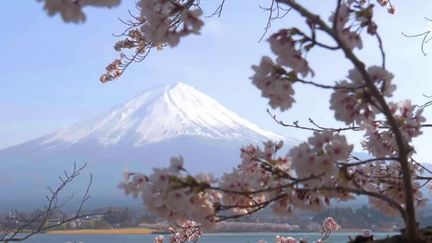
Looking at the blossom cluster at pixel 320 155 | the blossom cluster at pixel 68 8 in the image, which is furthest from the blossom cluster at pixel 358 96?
the blossom cluster at pixel 68 8

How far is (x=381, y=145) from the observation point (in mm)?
1667

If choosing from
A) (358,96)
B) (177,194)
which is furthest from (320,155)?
(177,194)

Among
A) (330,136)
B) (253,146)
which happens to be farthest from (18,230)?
(330,136)

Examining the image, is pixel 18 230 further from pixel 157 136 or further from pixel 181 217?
pixel 157 136

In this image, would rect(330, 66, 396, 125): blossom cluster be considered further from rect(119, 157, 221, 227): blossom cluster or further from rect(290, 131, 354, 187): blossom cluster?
rect(119, 157, 221, 227): blossom cluster

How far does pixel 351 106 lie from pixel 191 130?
41974 mm

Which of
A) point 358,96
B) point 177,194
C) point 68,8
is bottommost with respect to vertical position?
point 177,194

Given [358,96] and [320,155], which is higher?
[358,96]

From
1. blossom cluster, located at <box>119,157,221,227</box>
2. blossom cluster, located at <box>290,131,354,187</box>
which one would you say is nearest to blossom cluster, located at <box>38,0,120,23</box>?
blossom cluster, located at <box>119,157,221,227</box>

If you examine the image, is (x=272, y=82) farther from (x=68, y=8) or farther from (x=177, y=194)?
(x=68, y=8)

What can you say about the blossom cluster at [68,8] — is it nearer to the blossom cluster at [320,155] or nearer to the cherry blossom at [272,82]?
the cherry blossom at [272,82]

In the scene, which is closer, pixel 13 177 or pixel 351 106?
pixel 351 106

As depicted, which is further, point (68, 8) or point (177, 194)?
point (177, 194)

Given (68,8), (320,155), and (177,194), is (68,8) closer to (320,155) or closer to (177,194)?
(177,194)
